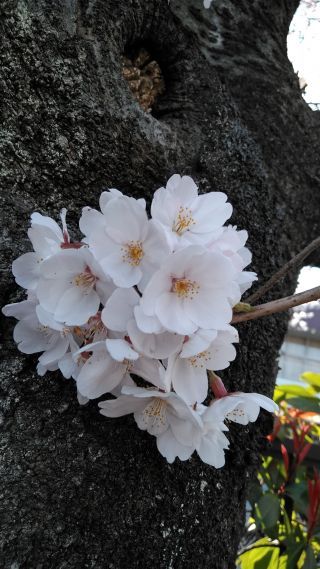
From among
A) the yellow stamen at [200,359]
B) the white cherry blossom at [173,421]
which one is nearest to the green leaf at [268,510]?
the white cherry blossom at [173,421]

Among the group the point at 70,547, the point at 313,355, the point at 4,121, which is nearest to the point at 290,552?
the point at 70,547

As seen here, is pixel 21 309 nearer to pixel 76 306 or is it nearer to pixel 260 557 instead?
pixel 76 306

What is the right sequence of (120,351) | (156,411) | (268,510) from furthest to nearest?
(268,510) → (156,411) → (120,351)

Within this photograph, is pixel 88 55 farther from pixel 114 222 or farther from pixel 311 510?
pixel 311 510

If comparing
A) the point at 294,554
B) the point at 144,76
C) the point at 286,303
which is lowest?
the point at 294,554

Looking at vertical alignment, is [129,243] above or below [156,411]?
above

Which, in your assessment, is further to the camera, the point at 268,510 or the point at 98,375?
the point at 268,510

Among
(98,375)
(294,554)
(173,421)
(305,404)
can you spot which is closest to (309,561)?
(294,554)
